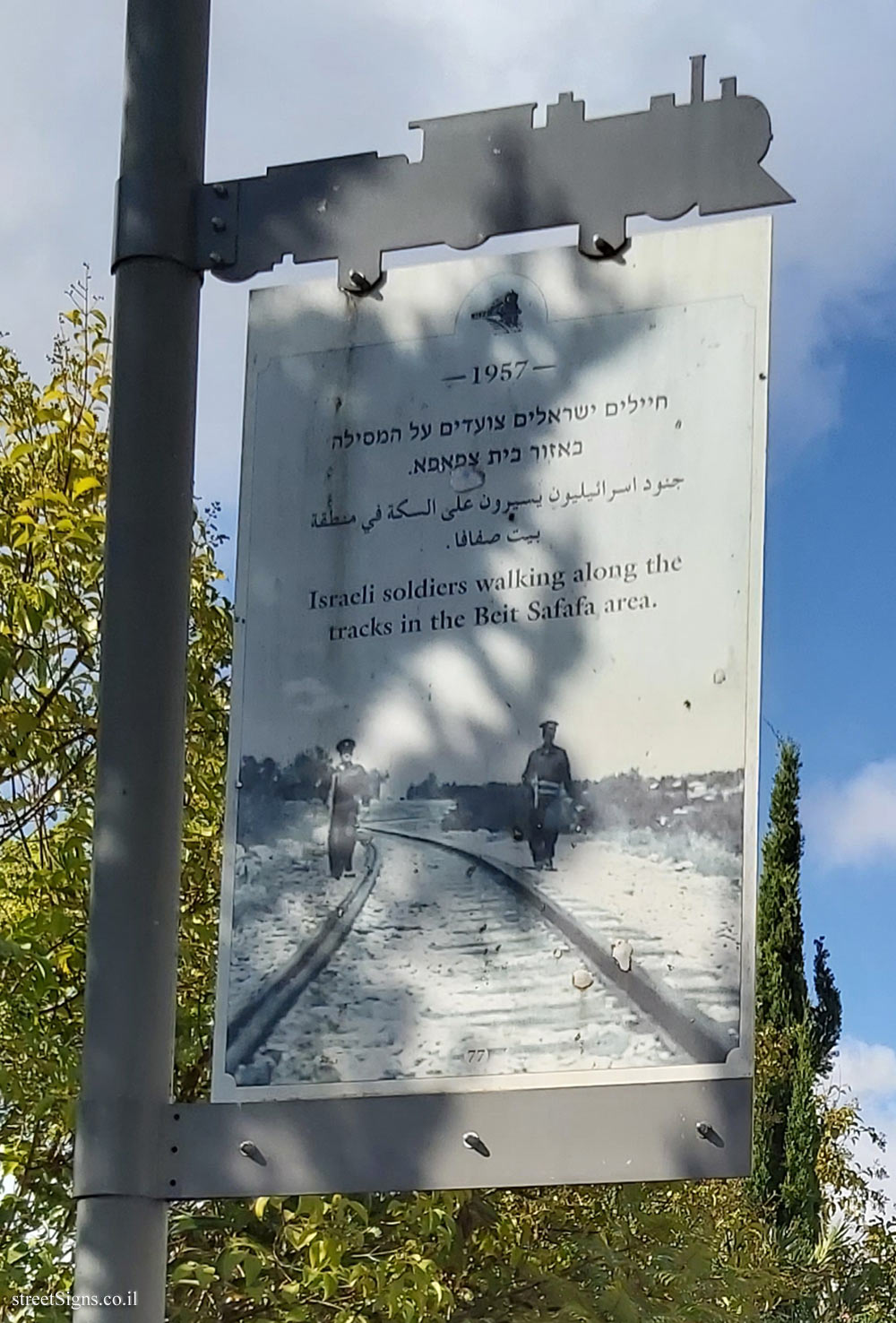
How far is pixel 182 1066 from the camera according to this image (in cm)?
441

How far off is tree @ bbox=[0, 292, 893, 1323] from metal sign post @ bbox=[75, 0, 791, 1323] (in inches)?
46.3

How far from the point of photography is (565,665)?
265 centimetres

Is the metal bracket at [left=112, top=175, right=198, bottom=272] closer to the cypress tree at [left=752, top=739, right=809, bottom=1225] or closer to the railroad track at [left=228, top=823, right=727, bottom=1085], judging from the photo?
the railroad track at [left=228, top=823, right=727, bottom=1085]

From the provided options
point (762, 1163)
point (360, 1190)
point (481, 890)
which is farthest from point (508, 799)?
point (762, 1163)

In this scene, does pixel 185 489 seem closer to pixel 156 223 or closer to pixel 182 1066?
pixel 156 223

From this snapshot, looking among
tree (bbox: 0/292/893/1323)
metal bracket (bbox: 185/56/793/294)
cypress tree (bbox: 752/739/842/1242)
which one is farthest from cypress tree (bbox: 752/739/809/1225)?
metal bracket (bbox: 185/56/793/294)

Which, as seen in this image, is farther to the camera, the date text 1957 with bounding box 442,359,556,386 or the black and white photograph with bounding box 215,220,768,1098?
the date text 1957 with bounding box 442,359,556,386

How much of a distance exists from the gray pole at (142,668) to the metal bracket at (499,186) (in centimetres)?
10

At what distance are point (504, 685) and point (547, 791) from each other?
0.16m

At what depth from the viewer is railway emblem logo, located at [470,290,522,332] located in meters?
2.85

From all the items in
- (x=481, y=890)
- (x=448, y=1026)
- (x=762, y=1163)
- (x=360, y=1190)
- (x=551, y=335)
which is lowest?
(x=762, y=1163)

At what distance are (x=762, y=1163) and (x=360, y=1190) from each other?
13.6 meters

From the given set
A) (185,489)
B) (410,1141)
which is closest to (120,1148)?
(410,1141)

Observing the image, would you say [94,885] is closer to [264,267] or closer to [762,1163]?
[264,267]
